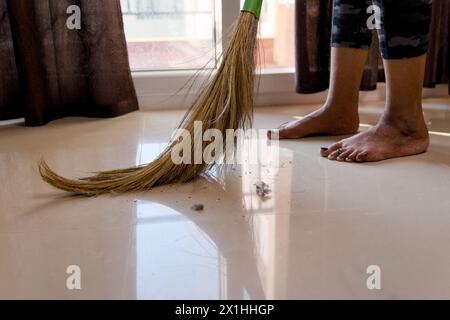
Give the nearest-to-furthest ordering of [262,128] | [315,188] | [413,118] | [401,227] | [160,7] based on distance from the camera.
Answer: [401,227], [315,188], [413,118], [262,128], [160,7]

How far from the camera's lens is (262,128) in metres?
1.61

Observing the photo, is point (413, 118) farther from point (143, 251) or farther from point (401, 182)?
point (143, 251)

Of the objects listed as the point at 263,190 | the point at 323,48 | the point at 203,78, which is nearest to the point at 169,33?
the point at 203,78

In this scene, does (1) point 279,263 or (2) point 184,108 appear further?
(2) point 184,108

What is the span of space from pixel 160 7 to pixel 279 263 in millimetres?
1286

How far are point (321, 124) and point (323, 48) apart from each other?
395 millimetres

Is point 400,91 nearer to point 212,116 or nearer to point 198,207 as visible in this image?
point 212,116

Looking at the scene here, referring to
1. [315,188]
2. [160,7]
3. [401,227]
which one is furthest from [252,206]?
[160,7]

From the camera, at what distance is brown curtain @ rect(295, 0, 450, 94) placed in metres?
1.75

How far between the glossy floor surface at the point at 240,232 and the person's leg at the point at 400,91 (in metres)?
0.04

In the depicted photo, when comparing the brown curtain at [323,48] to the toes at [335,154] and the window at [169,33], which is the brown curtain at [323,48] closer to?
the window at [169,33]

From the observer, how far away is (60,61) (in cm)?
166

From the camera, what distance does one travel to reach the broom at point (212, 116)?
3.63 ft
